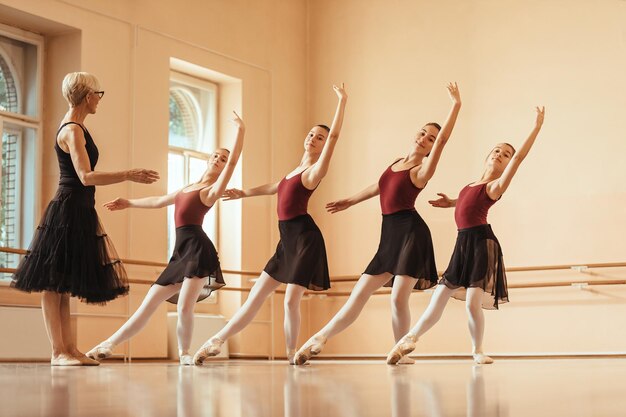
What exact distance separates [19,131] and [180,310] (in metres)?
3.04

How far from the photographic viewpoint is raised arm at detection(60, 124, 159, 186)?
4078 mm

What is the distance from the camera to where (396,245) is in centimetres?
487

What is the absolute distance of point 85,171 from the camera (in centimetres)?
413

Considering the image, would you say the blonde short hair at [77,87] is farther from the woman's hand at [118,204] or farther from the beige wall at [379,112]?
the beige wall at [379,112]

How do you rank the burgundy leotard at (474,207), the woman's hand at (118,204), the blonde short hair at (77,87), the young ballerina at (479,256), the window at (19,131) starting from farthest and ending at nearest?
the window at (19,131)
the burgundy leotard at (474,207)
the woman's hand at (118,204)
the young ballerina at (479,256)
the blonde short hair at (77,87)

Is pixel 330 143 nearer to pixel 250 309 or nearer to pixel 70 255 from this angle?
pixel 250 309

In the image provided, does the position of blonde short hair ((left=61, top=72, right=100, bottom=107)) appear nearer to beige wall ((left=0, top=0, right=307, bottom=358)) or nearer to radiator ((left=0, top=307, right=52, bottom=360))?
radiator ((left=0, top=307, right=52, bottom=360))

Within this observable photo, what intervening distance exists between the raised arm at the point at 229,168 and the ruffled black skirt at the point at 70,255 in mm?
806

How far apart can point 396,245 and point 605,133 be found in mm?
3466

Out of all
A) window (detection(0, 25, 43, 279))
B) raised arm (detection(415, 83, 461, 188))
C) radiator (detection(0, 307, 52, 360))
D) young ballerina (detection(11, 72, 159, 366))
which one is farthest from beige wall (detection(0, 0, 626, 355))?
raised arm (detection(415, 83, 461, 188))

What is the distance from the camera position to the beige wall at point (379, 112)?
7387 millimetres

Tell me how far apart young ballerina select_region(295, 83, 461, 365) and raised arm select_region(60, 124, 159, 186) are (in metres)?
1.29

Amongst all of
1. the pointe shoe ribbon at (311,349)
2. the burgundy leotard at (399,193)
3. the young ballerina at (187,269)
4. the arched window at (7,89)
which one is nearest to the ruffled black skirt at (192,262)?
the young ballerina at (187,269)

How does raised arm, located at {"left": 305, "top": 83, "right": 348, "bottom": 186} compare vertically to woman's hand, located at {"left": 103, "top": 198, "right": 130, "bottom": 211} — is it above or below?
above
